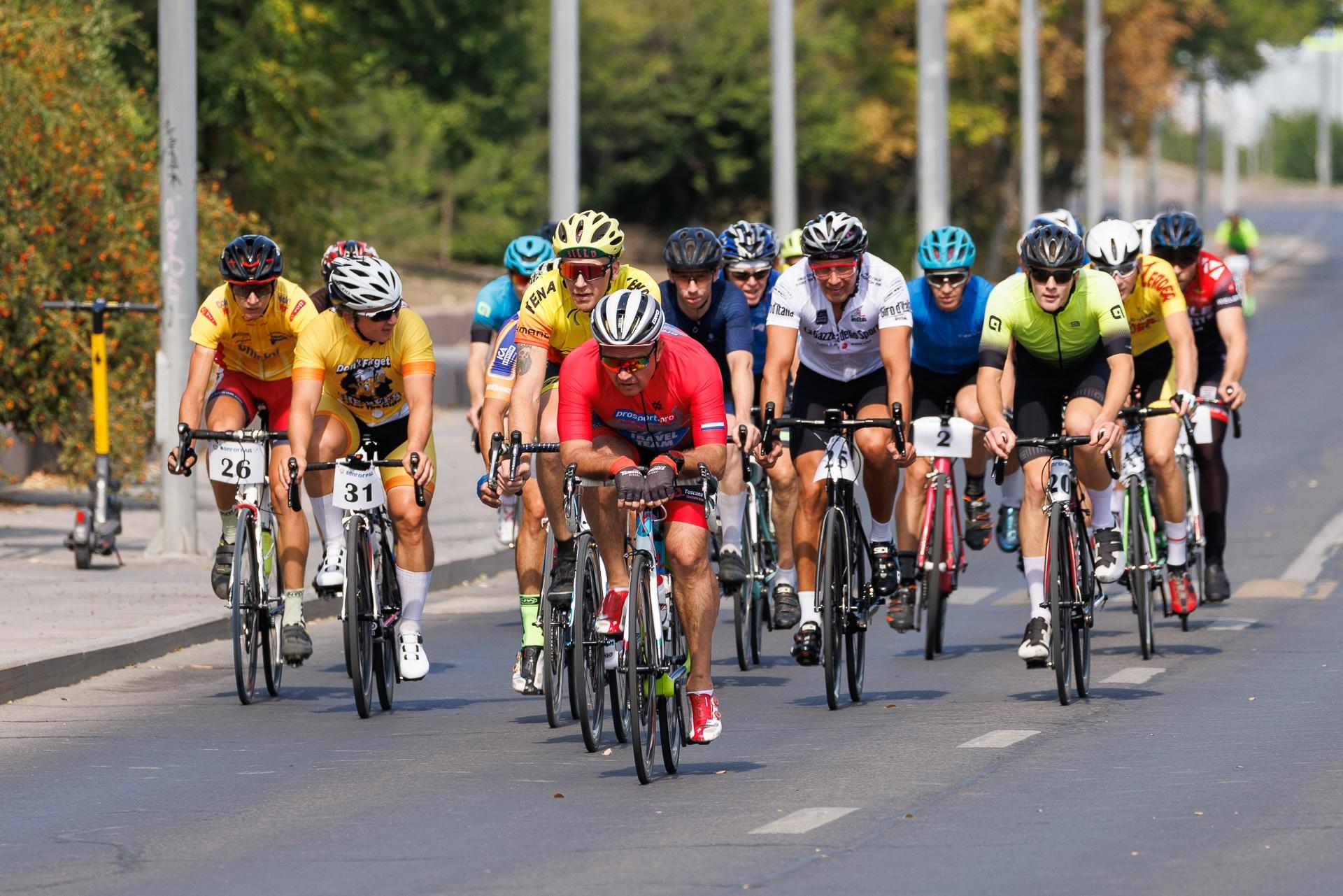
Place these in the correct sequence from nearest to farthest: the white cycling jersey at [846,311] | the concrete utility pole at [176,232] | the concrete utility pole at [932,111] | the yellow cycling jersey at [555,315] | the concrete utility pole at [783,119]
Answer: the yellow cycling jersey at [555,315] → the white cycling jersey at [846,311] → the concrete utility pole at [176,232] → the concrete utility pole at [783,119] → the concrete utility pole at [932,111]

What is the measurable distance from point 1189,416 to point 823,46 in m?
37.0

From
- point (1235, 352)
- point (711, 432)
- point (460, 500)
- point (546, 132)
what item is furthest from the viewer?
point (546, 132)

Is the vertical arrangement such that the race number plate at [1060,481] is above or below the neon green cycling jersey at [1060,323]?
below

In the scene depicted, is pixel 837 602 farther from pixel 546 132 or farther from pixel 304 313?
pixel 546 132

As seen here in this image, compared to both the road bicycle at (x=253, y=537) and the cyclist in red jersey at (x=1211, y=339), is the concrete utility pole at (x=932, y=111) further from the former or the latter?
the road bicycle at (x=253, y=537)

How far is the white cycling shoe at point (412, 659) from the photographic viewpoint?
36.6 ft

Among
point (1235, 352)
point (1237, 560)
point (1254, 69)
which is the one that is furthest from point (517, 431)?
point (1254, 69)

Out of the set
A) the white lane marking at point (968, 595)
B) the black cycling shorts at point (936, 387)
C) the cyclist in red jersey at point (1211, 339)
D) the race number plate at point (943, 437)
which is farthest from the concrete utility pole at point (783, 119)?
the race number plate at point (943, 437)

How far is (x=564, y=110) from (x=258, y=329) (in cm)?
971

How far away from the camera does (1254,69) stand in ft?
225

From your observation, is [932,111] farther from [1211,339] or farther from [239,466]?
[239,466]

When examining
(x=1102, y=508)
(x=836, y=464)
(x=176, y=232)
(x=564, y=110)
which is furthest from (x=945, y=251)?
(x=564, y=110)

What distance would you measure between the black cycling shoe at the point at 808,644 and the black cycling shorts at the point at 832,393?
3.65 feet

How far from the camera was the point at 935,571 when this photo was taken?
1256 cm
